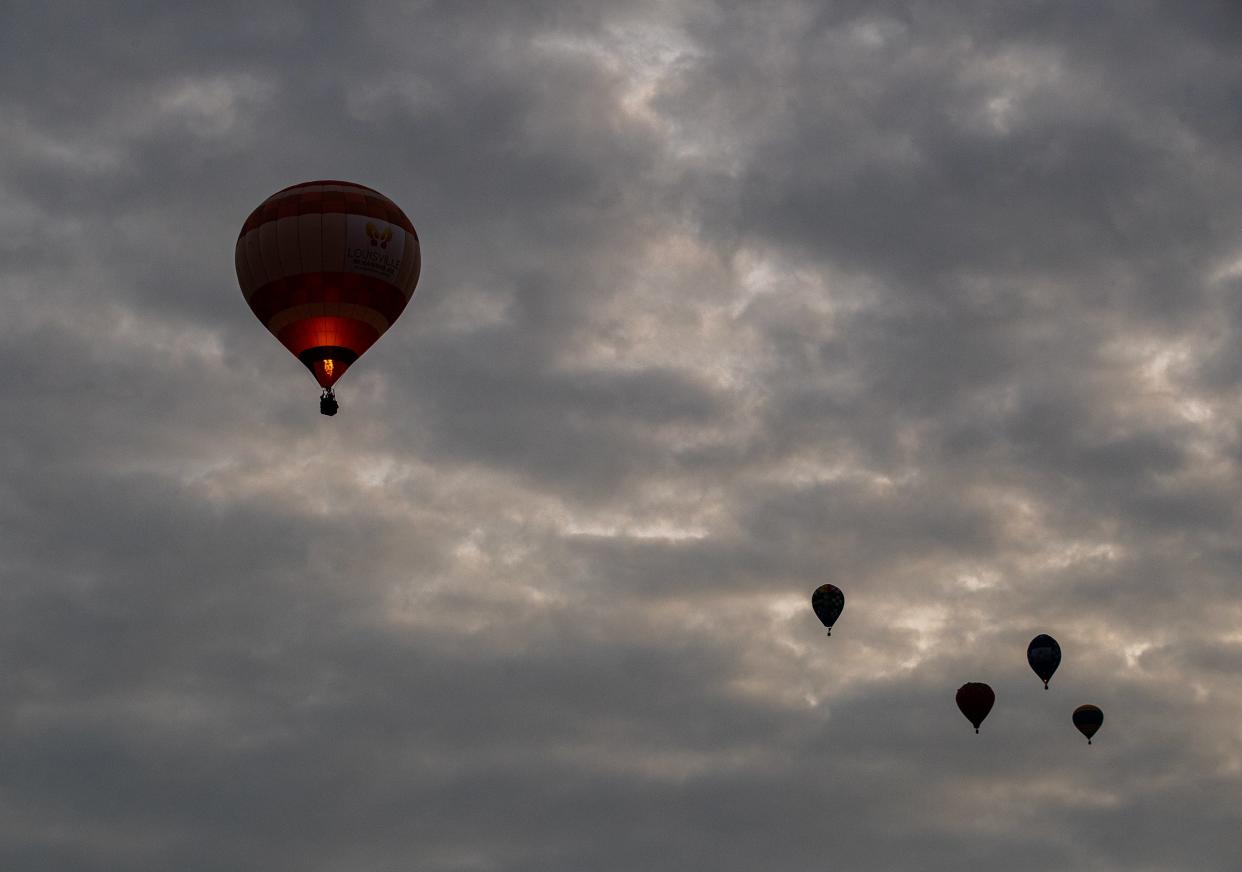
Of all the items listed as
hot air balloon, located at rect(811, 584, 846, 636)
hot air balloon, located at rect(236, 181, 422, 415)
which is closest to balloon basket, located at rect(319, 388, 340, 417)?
hot air balloon, located at rect(236, 181, 422, 415)

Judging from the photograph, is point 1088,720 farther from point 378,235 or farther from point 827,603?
point 378,235

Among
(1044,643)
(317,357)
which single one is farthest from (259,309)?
(1044,643)

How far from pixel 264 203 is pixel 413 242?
5.76 metres

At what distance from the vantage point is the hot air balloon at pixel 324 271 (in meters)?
81.5

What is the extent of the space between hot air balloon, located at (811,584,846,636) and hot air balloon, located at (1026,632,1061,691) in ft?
34.5

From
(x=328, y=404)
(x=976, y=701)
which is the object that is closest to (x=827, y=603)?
(x=976, y=701)

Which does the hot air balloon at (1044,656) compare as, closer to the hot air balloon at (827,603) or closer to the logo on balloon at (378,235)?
the hot air balloon at (827,603)

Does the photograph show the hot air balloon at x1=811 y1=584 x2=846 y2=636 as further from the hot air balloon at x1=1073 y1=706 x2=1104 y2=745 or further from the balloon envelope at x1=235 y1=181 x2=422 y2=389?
the balloon envelope at x1=235 y1=181 x2=422 y2=389

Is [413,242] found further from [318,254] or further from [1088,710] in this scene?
[1088,710]

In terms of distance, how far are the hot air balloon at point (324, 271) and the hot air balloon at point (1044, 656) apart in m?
48.3

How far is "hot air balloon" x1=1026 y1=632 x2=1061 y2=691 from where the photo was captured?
117 meters

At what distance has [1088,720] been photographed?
411 ft

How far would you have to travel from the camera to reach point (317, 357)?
8225cm

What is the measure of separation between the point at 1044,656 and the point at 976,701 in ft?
16.8
